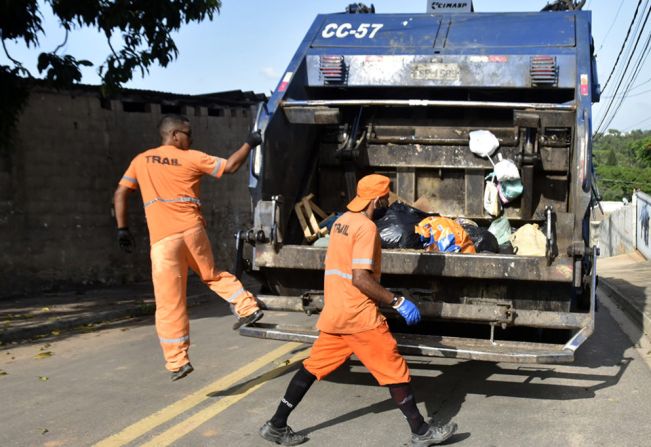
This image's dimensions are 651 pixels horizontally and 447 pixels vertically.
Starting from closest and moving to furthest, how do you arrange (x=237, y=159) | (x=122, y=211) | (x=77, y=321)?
1. (x=237, y=159)
2. (x=122, y=211)
3. (x=77, y=321)

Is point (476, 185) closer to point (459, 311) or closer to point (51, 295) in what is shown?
point (459, 311)

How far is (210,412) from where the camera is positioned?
500cm

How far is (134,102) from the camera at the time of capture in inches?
519

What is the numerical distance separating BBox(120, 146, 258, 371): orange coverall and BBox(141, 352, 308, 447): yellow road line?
38 cm

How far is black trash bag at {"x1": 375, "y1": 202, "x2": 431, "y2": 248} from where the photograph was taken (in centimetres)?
579

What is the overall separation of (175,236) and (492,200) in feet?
9.23

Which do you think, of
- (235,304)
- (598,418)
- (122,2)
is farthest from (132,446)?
(122,2)

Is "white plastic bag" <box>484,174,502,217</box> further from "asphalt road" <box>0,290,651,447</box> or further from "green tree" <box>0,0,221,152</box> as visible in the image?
"green tree" <box>0,0,221,152</box>

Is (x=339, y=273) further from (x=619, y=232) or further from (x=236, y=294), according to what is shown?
(x=619, y=232)

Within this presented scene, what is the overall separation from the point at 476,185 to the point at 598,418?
248 cm

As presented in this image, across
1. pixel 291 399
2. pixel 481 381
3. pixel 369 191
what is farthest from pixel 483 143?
pixel 291 399

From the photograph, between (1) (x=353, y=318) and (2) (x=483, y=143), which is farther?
(2) (x=483, y=143)

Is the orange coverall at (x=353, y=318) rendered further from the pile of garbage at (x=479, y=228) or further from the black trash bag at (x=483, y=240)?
the black trash bag at (x=483, y=240)

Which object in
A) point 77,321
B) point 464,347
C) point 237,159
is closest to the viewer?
point 464,347
